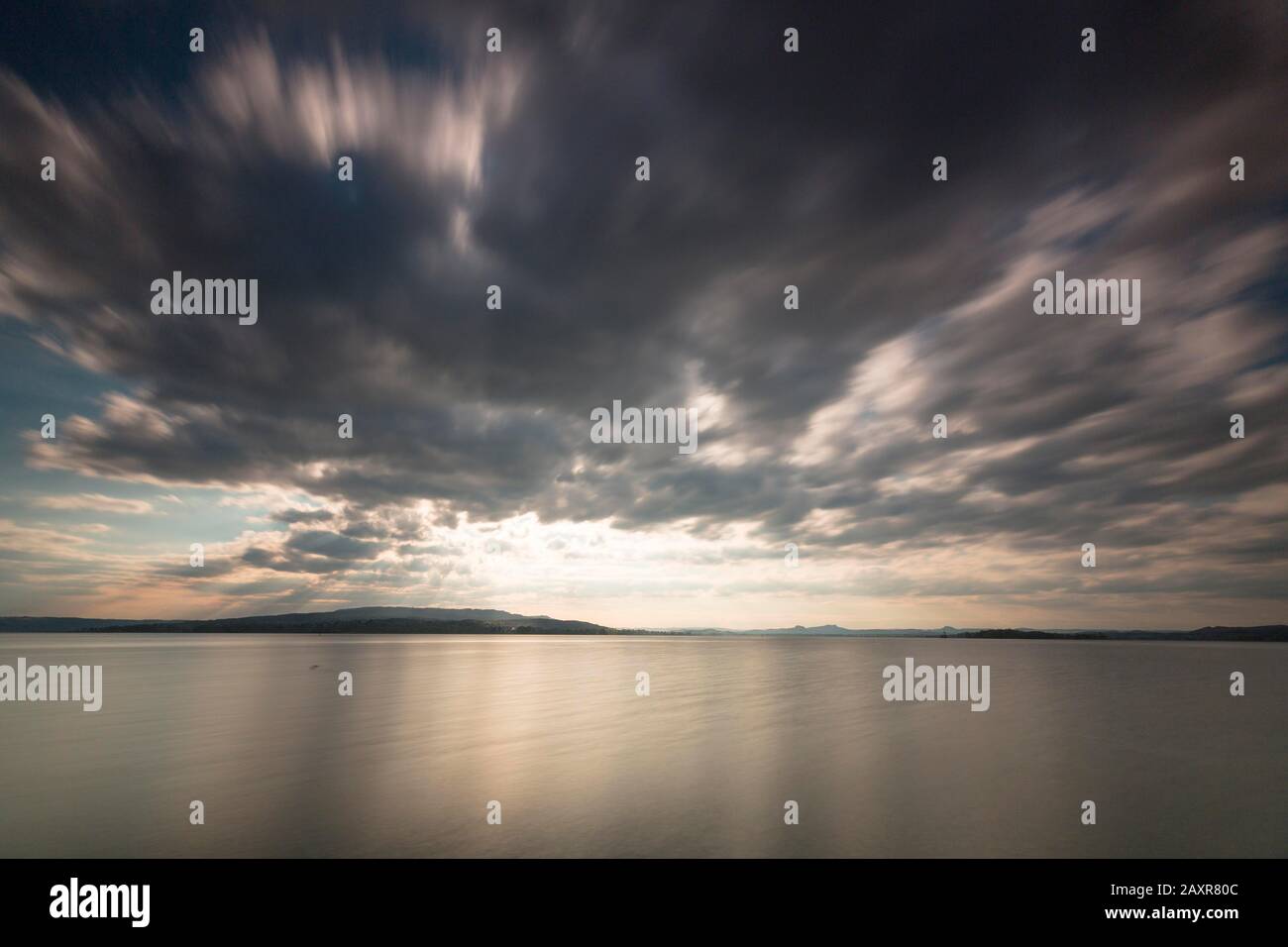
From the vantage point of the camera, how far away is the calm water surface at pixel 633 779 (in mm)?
10070

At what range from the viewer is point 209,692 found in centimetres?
2862

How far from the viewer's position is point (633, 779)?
13.5 m

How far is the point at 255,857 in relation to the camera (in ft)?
30.3

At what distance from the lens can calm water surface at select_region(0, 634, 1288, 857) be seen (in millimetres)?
10070

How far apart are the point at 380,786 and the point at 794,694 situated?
23.3m
